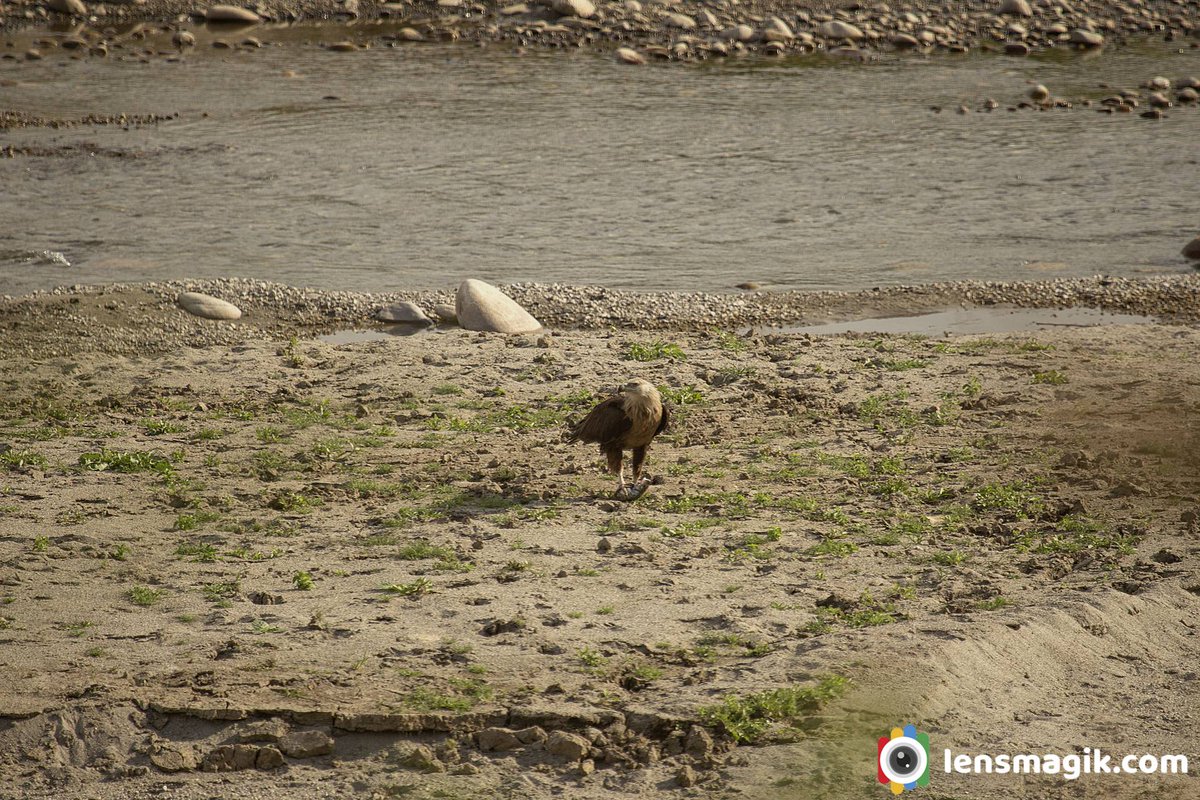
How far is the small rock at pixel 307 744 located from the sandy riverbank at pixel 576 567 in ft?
0.05

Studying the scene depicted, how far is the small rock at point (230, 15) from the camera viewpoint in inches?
1296

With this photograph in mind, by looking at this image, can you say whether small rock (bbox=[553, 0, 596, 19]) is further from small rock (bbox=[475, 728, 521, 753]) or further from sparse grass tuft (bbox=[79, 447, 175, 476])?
small rock (bbox=[475, 728, 521, 753])

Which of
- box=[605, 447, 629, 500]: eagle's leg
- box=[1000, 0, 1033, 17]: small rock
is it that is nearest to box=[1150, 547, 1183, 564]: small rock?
box=[605, 447, 629, 500]: eagle's leg

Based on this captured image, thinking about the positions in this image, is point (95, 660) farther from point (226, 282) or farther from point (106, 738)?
point (226, 282)

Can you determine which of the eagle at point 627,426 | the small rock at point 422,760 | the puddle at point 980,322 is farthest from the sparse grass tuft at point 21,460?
the puddle at point 980,322

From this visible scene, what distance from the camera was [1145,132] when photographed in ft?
73.8

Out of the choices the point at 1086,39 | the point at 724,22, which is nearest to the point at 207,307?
the point at 724,22

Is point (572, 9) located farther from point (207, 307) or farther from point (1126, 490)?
point (1126, 490)

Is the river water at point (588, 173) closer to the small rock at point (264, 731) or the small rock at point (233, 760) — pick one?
the small rock at point (264, 731)

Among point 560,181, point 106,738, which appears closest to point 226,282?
point 560,181

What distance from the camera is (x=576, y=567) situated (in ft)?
24.2

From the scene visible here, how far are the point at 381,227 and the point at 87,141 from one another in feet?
24.6

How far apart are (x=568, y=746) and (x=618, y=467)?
10.6ft

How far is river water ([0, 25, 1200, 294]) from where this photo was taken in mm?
15719
